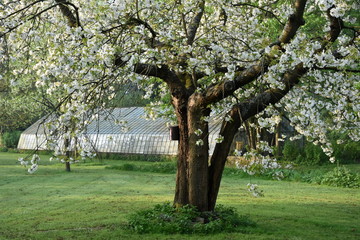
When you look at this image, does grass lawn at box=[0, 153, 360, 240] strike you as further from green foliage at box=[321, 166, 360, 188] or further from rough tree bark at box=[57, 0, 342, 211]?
rough tree bark at box=[57, 0, 342, 211]

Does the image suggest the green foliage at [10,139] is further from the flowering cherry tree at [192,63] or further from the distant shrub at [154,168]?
the flowering cherry tree at [192,63]

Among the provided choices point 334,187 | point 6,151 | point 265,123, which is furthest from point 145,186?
point 6,151

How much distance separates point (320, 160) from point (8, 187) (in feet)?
49.0

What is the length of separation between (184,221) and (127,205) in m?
4.09

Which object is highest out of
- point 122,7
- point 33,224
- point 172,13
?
point 172,13

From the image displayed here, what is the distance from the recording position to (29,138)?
3647 centimetres

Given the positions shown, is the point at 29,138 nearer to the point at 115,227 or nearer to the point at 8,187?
the point at 8,187

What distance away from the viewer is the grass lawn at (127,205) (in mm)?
9875

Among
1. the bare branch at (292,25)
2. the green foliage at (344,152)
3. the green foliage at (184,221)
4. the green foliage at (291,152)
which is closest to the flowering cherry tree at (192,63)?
the bare branch at (292,25)

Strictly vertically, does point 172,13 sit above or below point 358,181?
above

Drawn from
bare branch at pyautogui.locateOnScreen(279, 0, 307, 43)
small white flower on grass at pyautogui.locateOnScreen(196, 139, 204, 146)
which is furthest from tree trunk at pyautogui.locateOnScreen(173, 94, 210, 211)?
bare branch at pyautogui.locateOnScreen(279, 0, 307, 43)

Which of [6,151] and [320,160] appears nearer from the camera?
[320,160]

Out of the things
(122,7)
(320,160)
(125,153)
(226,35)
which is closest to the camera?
(122,7)

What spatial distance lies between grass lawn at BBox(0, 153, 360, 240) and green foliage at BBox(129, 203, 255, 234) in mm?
234
